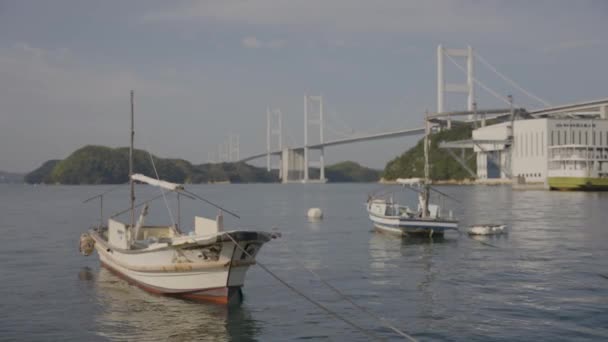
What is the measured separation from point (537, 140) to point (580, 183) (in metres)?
25.3

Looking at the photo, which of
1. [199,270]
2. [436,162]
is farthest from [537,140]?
[199,270]

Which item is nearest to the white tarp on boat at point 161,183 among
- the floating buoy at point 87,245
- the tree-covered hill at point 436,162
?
the floating buoy at point 87,245

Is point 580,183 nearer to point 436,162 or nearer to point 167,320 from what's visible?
point 436,162

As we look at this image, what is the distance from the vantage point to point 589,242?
3008 centimetres

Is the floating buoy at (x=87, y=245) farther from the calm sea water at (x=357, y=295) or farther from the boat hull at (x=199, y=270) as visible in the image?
the boat hull at (x=199, y=270)

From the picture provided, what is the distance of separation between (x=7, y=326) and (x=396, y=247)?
1867 cm

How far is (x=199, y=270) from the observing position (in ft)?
53.5

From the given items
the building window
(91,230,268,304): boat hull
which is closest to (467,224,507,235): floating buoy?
(91,230,268,304): boat hull

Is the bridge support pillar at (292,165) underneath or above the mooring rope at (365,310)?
above

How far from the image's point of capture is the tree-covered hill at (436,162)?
542ft

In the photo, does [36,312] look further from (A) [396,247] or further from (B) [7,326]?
(A) [396,247]

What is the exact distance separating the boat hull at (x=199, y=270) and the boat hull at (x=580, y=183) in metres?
85.5

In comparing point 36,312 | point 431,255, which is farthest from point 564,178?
point 36,312

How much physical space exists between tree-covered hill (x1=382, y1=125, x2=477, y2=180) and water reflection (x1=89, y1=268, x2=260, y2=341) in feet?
467
